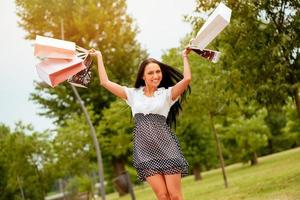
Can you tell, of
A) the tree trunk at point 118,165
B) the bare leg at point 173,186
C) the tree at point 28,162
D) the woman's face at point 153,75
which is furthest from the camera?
the tree trunk at point 118,165

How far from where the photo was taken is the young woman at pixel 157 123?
17.0 feet

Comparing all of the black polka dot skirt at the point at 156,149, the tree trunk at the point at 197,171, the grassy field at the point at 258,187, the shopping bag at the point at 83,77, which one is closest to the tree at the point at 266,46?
the grassy field at the point at 258,187

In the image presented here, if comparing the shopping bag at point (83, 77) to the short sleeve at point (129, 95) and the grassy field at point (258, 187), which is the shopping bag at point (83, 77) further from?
the grassy field at point (258, 187)

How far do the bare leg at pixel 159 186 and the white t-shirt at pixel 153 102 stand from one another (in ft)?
2.01

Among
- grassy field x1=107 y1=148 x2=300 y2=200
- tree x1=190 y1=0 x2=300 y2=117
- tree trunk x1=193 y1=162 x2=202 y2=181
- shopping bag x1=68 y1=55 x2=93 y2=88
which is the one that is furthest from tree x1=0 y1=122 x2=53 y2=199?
shopping bag x1=68 y1=55 x2=93 y2=88

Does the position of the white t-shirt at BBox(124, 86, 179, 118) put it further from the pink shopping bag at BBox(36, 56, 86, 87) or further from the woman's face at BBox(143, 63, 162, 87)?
the pink shopping bag at BBox(36, 56, 86, 87)

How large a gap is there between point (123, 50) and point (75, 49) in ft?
105

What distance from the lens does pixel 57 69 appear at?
5.44 m

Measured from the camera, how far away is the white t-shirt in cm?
541

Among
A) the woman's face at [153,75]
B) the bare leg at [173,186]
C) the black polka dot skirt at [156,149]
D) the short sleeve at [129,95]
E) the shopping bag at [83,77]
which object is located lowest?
the bare leg at [173,186]

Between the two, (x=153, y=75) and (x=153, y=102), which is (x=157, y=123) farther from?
(x=153, y=75)

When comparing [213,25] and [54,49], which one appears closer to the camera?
[213,25]

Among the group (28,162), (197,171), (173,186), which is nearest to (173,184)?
(173,186)

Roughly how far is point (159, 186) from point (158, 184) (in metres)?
0.03
